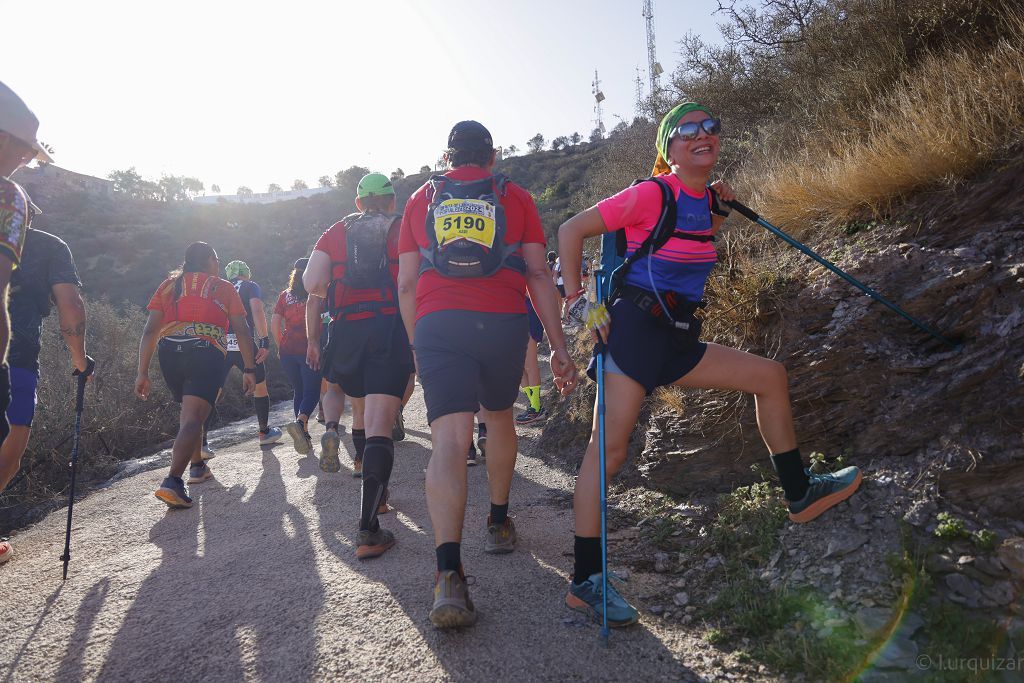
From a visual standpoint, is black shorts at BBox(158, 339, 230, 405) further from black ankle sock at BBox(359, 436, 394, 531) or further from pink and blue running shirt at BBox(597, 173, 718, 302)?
pink and blue running shirt at BBox(597, 173, 718, 302)

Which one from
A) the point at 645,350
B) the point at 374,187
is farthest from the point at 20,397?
the point at 645,350

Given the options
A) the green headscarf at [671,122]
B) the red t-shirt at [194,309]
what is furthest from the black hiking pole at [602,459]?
the red t-shirt at [194,309]

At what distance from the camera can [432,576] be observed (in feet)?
10.3

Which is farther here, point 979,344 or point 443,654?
point 979,344

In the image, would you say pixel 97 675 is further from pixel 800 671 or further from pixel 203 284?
pixel 203 284

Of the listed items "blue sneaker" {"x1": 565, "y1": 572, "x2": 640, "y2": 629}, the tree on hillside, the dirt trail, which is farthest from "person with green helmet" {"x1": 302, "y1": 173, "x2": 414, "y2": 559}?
the tree on hillside

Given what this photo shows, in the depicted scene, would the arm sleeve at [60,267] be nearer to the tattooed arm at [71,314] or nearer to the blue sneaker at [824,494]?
the tattooed arm at [71,314]

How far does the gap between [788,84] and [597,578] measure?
307 inches

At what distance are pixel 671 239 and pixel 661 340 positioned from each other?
42 centimetres

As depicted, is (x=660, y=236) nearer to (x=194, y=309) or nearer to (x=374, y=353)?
(x=374, y=353)

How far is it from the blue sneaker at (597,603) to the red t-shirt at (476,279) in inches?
47.7

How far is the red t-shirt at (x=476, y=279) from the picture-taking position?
2.78 m

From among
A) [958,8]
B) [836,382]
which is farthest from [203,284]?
[958,8]

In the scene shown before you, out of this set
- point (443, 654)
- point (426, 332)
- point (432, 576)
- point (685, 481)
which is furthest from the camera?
point (685, 481)
